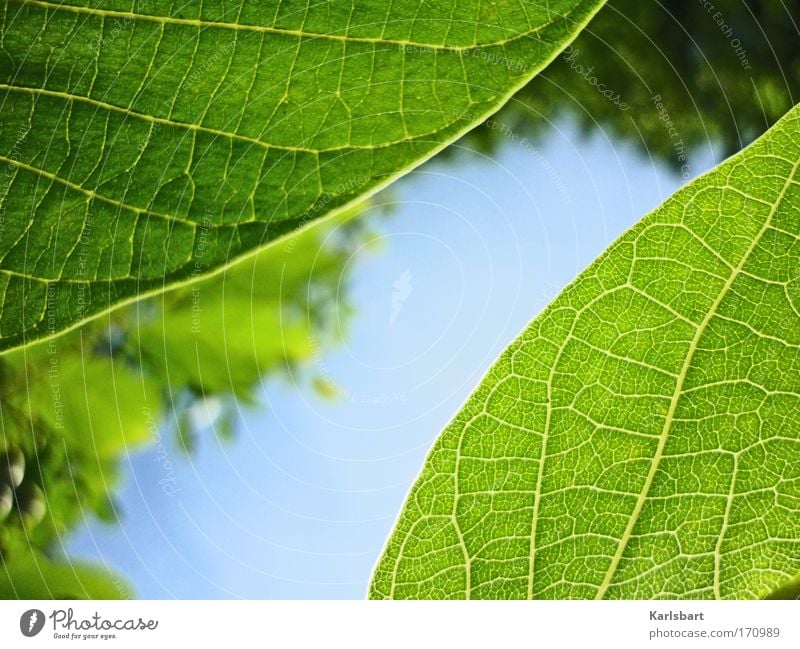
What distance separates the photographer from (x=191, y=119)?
59 centimetres

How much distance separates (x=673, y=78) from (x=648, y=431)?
58cm

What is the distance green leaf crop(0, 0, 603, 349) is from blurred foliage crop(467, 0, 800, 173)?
0.39 meters

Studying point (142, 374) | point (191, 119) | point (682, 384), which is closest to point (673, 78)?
point (682, 384)

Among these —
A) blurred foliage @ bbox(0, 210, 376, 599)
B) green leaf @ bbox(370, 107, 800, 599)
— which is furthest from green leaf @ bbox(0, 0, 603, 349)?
blurred foliage @ bbox(0, 210, 376, 599)

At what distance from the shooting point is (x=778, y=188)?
572 millimetres

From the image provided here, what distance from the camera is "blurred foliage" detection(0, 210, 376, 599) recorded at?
966mm

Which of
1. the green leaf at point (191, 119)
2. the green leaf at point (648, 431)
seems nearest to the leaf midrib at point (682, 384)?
the green leaf at point (648, 431)

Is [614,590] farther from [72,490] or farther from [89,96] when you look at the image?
[72,490]

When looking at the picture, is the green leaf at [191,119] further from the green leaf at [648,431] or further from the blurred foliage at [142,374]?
the blurred foliage at [142,374]

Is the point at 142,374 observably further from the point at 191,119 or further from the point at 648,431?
the point at 648,431

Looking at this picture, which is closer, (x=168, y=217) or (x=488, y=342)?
(x=168, y=217)

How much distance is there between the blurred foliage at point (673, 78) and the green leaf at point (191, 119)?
1.28 ft
